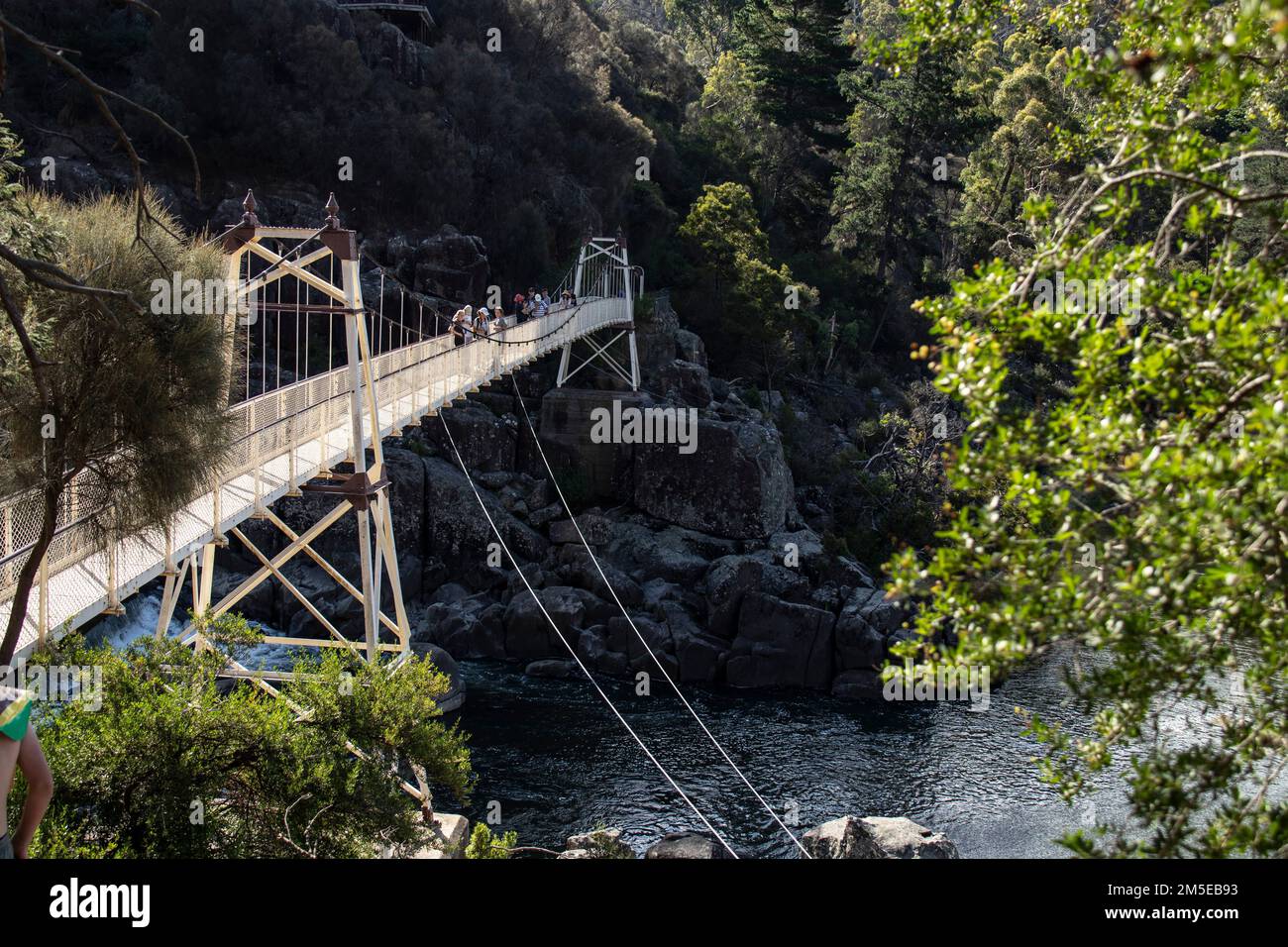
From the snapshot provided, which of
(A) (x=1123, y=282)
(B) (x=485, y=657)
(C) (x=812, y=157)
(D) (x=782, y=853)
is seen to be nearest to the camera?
(A) (x=1123, y=282)

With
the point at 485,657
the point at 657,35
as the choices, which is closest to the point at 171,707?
the point at 485,657

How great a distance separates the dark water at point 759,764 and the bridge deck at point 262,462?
187 inches

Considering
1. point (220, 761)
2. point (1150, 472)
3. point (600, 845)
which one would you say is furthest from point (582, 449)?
point (1150, 472)

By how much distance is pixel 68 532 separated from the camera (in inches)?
294

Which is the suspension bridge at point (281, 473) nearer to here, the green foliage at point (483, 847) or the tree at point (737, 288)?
the green foliage at point (483, 847)

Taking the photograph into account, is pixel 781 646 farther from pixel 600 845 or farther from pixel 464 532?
pixel 600 845

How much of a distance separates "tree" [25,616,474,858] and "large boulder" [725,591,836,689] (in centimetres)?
1214

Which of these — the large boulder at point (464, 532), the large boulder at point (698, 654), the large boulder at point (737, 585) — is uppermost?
the large boulder at point (464, 532)

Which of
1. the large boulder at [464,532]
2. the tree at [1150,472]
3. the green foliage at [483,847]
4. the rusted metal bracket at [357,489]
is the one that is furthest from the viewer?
the large boulder at [464,532]

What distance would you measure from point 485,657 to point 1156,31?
16635mm

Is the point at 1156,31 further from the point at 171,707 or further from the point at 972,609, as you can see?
the point at 171,707

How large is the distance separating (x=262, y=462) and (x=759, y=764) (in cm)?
882

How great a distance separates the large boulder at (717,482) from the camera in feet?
77.0

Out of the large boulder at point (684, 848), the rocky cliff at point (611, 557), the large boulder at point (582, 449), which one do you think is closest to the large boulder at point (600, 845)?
the large boulder at point (684, 848)
